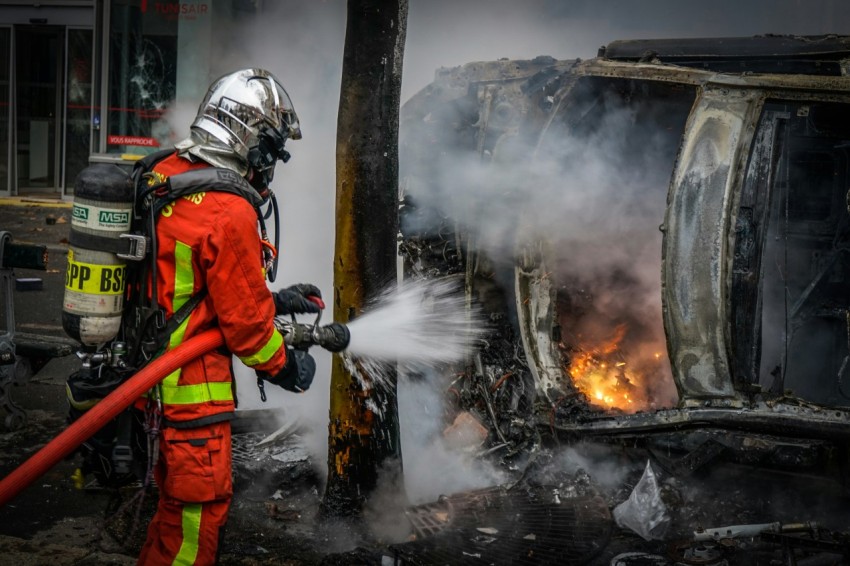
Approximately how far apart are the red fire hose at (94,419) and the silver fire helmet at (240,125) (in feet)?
2.75

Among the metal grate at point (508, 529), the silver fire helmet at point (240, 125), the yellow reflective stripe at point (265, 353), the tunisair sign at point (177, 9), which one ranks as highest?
the tunisair sign at point (177, 9)

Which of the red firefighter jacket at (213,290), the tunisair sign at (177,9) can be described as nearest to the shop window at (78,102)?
the tunisair sign at (177,9)

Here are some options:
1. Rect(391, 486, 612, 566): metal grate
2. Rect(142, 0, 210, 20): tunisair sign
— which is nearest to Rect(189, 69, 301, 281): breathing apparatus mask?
Rect(391, 486, 612, 566): metal grate

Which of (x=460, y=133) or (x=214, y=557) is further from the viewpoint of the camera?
(x=460, y=133)

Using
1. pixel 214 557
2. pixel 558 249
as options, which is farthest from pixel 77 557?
pixel 558 249

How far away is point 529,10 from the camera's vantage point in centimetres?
1288

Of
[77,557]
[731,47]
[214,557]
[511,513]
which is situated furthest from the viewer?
[731,47]

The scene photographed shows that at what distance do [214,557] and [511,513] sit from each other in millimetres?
2145

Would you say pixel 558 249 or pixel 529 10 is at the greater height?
pixel 529 10

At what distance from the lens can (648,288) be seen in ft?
20.9

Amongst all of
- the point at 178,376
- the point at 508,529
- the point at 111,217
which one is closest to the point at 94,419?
the point at 178,376

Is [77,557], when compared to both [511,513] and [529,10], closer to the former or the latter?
[511,513]

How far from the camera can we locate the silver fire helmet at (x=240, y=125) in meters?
3.61

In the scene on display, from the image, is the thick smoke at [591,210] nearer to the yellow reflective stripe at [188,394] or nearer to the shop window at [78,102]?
the yellow reflective stripe at [188,394]
